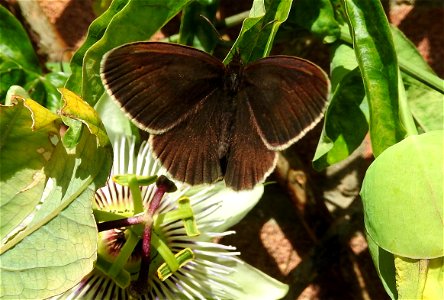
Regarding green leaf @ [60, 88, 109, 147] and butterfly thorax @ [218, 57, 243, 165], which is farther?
butterfly thorax @ [218, 57, 243, 165]

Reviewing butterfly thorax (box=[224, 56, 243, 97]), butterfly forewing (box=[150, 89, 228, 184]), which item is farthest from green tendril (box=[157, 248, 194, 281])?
butterfly thorax (box=[224, 56, 243, 97])

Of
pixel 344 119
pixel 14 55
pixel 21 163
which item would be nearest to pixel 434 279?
pixel 344 119

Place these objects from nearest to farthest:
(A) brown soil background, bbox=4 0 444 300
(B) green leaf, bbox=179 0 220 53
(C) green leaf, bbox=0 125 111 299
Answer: (C) green leaf, bbox=0 125 111 299
(B) green leaf, bbox=179 0 220 53
(A) brown soil background, bbox=4 0 444 300

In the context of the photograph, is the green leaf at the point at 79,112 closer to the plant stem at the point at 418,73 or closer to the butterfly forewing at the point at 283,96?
the butterfly forewing at the point at 283,96

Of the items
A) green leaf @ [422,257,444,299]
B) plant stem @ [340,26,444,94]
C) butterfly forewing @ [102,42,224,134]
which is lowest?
green leaf @ [422,257,444,299]

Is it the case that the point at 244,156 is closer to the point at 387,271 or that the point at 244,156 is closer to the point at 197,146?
the point at 197,146

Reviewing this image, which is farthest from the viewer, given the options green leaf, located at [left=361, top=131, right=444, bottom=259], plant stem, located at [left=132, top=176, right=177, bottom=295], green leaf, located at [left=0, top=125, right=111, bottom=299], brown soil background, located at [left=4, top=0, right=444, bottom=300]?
brown soil background, located at [left=4, top=0, right=444, bottom=300]

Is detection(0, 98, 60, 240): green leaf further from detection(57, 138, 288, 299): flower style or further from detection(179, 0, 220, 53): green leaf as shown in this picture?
detection(179, 0, 220, 53): green leaf

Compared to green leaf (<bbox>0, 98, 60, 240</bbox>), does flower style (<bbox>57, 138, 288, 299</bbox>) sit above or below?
below
